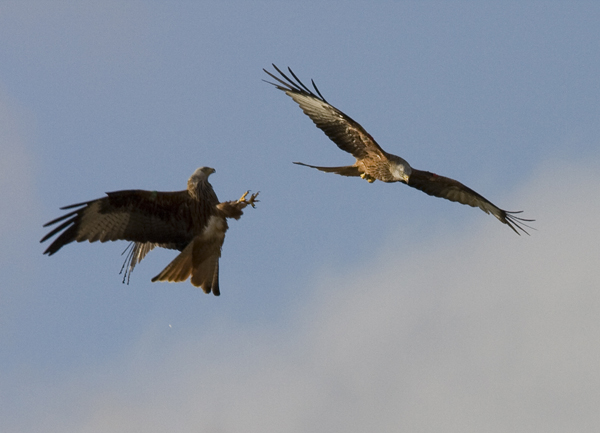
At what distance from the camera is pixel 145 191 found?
37.5 feet

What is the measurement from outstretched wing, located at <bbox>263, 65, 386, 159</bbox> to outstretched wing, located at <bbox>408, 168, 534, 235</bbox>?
1.23 metres

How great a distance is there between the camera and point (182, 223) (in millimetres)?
11812

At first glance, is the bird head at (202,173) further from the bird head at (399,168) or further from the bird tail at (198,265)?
the bird head at (399,168)

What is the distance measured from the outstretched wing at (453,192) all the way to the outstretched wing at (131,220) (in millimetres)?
4498

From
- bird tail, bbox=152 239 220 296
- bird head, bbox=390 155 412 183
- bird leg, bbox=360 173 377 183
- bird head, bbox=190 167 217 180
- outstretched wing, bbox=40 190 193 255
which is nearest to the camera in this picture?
outstretched wing, bbox=40 190 193 255

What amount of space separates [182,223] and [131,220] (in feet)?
2.09

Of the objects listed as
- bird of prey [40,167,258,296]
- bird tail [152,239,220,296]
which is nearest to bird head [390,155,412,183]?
bird of prey [40,167,258,296]

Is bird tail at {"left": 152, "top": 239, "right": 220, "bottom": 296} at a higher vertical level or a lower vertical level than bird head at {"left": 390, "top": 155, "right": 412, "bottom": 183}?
lower

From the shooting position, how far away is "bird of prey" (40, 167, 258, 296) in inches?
452

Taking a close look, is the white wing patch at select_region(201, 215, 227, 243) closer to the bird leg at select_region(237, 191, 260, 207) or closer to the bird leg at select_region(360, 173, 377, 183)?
the bird leg at select_region(237, 191, 260, 207)

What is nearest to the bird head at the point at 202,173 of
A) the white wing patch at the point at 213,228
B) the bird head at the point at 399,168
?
the white wing patch at the point at 213,228

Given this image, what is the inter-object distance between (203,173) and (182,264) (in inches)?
46.7

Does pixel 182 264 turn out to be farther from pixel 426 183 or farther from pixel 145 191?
pixel 426 183

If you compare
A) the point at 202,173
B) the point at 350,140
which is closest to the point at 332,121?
the point at 350,140
